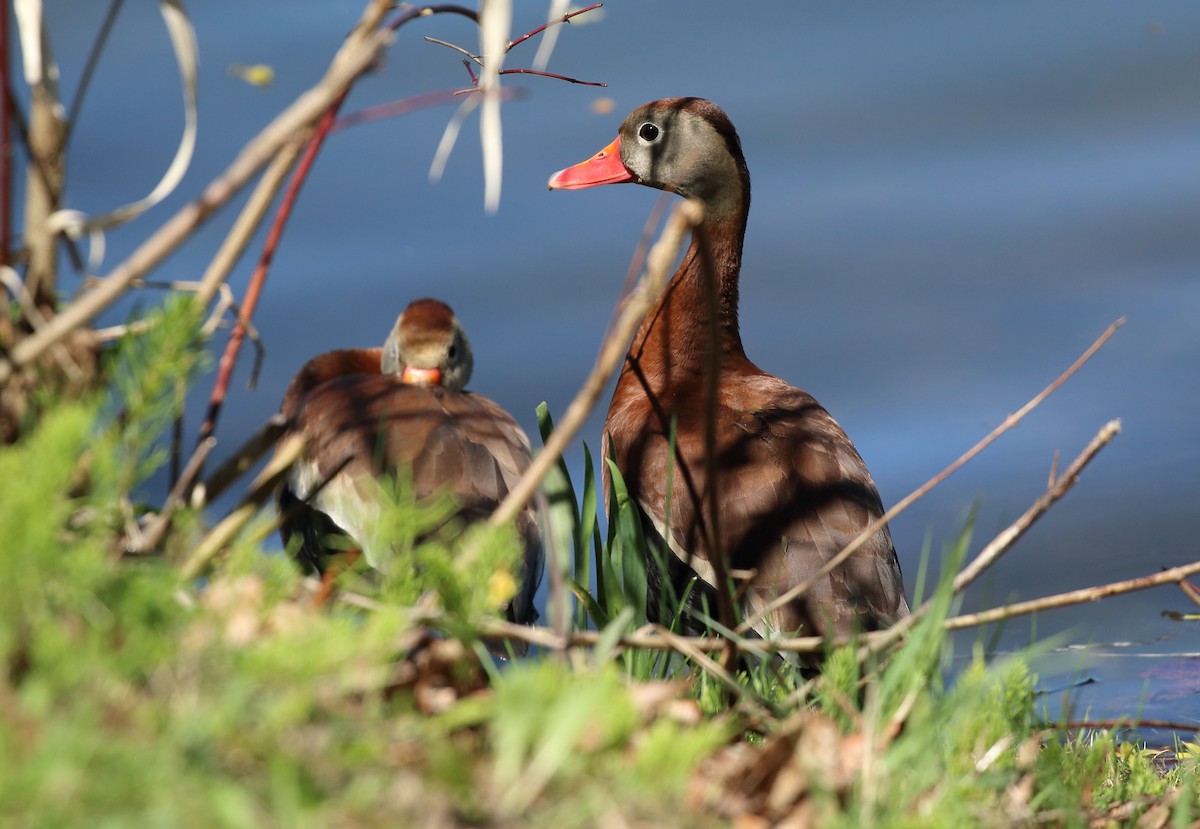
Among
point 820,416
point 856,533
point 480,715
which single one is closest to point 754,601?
point 856,533

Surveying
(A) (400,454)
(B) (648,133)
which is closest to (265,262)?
(A) (400,454)

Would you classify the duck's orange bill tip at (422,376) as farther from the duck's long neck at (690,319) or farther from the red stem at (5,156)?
the red stem at (5,156)

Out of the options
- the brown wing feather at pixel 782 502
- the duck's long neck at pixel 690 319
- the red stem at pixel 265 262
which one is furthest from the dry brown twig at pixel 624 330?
the duck's long neck at pixel 690 319

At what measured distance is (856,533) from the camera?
3.19 m

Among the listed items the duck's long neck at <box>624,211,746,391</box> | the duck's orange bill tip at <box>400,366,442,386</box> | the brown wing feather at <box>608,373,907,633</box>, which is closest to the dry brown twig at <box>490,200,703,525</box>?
the brown wing feather at <box>608,373,907,633</box>

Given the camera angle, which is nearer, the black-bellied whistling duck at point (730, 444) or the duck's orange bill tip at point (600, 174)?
the black-bellied whistling duck at point (730, 444)

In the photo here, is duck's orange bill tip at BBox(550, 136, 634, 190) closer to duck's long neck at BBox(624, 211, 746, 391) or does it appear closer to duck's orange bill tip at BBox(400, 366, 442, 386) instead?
duck's long neck at BBox(624, 211, 746, 391)

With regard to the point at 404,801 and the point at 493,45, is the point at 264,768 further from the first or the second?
the point at 493,45

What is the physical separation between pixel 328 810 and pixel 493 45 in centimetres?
99

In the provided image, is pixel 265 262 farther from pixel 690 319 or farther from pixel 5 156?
pixel 690 319

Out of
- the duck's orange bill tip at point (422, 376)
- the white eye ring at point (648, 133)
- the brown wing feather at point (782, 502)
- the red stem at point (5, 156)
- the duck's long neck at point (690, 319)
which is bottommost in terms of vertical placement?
the brown wing feather at point (782, 502)

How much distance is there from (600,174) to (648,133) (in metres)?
0.21

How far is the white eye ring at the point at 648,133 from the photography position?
14.6ft

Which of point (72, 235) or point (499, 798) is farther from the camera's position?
point (72, 235)
